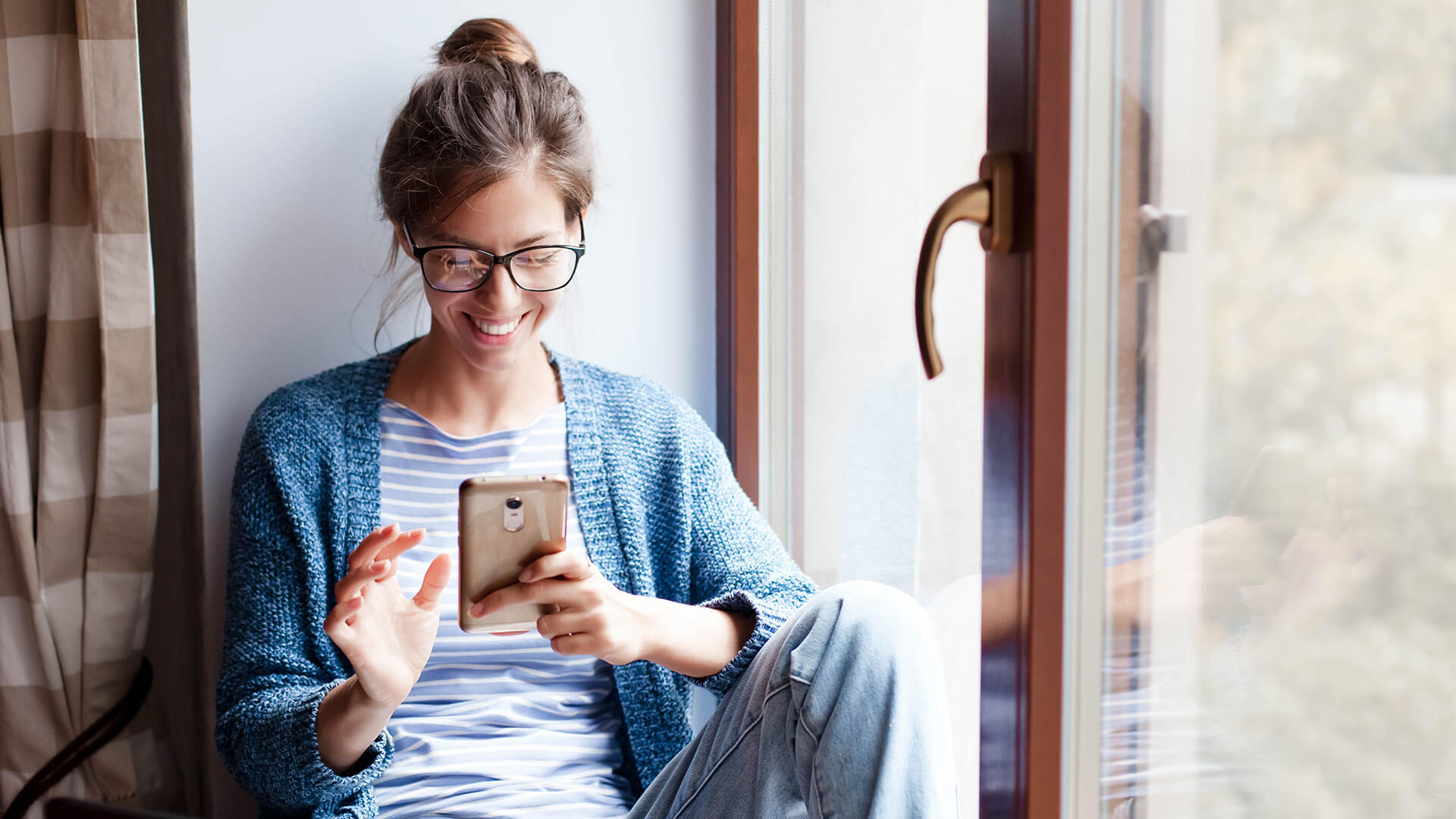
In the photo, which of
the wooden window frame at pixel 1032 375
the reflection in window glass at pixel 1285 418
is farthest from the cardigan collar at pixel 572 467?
the reflection in window glass at pixel 1285 418

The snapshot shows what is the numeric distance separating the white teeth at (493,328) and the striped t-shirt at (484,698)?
5.5 inches

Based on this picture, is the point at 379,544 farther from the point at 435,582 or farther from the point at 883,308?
the point at 883,308

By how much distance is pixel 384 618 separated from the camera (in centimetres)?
91

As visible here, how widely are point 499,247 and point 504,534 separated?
0.32 meters

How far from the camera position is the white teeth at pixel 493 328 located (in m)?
1.08

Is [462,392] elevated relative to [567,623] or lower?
elevated

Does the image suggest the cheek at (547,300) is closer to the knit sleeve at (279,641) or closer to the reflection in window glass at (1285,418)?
the knit sleeve at (279,641)

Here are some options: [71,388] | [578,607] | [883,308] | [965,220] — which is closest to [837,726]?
[578,607]

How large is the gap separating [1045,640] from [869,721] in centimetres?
14

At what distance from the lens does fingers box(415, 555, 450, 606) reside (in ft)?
3.02

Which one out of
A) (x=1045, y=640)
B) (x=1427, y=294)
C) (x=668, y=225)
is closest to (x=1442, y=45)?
(x=1427, y=294)

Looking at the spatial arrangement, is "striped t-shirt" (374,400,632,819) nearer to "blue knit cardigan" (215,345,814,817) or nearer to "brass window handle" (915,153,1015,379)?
"blue knit cardigan" (215,345,814,817)

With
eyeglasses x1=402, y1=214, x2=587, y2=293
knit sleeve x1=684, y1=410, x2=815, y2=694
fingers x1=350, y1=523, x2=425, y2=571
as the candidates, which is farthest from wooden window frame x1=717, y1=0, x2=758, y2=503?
fingers x1=350, y1=523, x2=425, y2=571

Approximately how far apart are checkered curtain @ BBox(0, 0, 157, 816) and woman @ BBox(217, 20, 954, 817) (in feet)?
0.58
